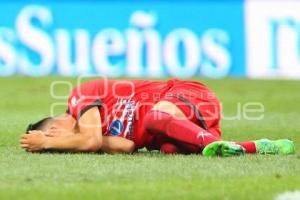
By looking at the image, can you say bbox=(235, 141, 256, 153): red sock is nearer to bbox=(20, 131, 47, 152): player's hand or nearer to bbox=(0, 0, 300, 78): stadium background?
bbox=(20, 131, 47, 152): player's hand

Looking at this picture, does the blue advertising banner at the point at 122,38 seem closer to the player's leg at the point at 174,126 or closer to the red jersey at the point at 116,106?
the red jersey at the point at 116,106

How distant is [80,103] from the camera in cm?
699

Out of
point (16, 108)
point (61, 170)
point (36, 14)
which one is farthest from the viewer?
point (36, 14)

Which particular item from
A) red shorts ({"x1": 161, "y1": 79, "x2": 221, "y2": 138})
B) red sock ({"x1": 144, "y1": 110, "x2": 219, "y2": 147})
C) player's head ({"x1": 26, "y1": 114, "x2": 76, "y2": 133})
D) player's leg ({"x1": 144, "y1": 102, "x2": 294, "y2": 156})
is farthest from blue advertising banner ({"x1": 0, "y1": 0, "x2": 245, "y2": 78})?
red sock ({"x1": 144, "y1": 110, "x2": 219, "y2": 147})

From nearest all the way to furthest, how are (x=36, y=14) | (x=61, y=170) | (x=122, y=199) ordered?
(x=122, y=199), (x=61, y=170), (x=36, y=14)

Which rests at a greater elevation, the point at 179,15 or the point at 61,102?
the point at 179,15

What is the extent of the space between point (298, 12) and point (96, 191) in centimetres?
1116

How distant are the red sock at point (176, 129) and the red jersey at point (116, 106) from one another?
200 millimetres

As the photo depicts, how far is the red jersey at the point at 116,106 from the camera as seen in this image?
702 centimetres

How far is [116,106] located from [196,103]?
22.0 inches

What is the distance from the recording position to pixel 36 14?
16078mm

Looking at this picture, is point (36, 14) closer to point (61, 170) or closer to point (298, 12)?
point (298, 12)

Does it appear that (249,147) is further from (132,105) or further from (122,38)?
(122,38)

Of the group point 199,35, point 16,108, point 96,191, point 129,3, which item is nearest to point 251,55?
point 199,35
